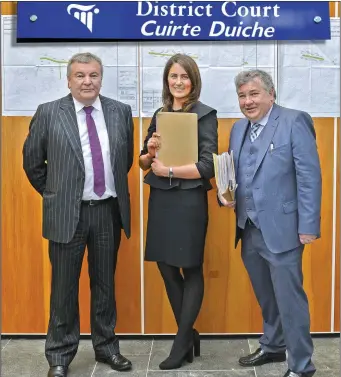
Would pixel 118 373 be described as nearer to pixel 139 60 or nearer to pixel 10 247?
pixel 10 247

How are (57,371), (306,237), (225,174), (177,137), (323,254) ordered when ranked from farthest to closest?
(323,254)
(57,371)
(177,137)
(225,174)
(306,237)

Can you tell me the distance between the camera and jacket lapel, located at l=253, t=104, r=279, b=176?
3.28 metres

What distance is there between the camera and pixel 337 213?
4.14 m

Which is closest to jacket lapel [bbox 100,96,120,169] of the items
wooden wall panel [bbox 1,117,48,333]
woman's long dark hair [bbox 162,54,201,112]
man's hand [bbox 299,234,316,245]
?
woman's long dark hair [bbox 162,54,201,112]

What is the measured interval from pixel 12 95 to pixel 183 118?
1271 mm

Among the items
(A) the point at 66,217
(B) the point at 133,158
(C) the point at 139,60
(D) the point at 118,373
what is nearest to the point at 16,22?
(C) the point at 139,60

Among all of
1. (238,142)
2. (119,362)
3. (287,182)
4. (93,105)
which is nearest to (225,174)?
(238,142)

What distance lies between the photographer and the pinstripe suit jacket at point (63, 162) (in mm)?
3422

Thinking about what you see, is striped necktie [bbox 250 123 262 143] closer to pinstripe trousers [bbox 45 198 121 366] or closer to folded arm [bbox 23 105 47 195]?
pinstripe trousers [bbox 45 198 121 366]

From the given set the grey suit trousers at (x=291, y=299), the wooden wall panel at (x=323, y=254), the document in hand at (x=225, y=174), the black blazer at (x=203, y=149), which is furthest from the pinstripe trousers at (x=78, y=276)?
the wooden wall panel at (x=323, y=254)

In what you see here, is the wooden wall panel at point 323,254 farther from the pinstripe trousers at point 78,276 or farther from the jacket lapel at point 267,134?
the pinstripe trousers at point 78,276

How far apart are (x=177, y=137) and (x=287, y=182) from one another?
2.10ft

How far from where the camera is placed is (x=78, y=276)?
362cm

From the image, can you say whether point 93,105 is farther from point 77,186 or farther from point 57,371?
point 57,371
